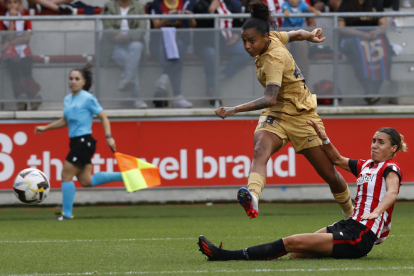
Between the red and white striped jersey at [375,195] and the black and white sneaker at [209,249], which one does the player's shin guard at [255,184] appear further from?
the red and white striped jersey at [375,195]

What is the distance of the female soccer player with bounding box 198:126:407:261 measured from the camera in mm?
5492

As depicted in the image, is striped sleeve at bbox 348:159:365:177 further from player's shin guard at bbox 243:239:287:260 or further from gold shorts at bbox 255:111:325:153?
player's shin guard at bbox 243:239:287:260

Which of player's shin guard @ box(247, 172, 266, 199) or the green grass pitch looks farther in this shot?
player's shin guard @ box(247, 172, 266, 199)

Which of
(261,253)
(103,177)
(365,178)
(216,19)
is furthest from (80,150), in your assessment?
(365,178)

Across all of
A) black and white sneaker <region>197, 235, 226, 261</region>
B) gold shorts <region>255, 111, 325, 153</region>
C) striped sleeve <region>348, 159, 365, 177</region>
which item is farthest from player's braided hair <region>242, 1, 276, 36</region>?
black and white sneaker <region>197, 235, 226, 261</region>

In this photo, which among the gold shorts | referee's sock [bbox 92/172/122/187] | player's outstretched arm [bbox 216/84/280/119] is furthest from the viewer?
referee's sock [bbox 92/172/122/187]

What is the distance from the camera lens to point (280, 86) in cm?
632

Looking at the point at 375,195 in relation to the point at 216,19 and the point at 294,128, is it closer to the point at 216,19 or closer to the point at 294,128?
the point at 294,128

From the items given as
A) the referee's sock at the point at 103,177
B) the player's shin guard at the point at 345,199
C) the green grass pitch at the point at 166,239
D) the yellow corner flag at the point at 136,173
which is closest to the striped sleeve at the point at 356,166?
the green grass pitch at the point at 166,239

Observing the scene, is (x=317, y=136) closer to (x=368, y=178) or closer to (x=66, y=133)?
(x=368, y=178)

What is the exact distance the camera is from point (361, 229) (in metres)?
5.51

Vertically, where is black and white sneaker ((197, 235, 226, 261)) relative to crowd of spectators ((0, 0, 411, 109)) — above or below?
below

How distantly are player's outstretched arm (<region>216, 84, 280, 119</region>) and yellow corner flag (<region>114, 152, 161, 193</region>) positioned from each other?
4.54m

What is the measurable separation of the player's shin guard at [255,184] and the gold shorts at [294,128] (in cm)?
61
